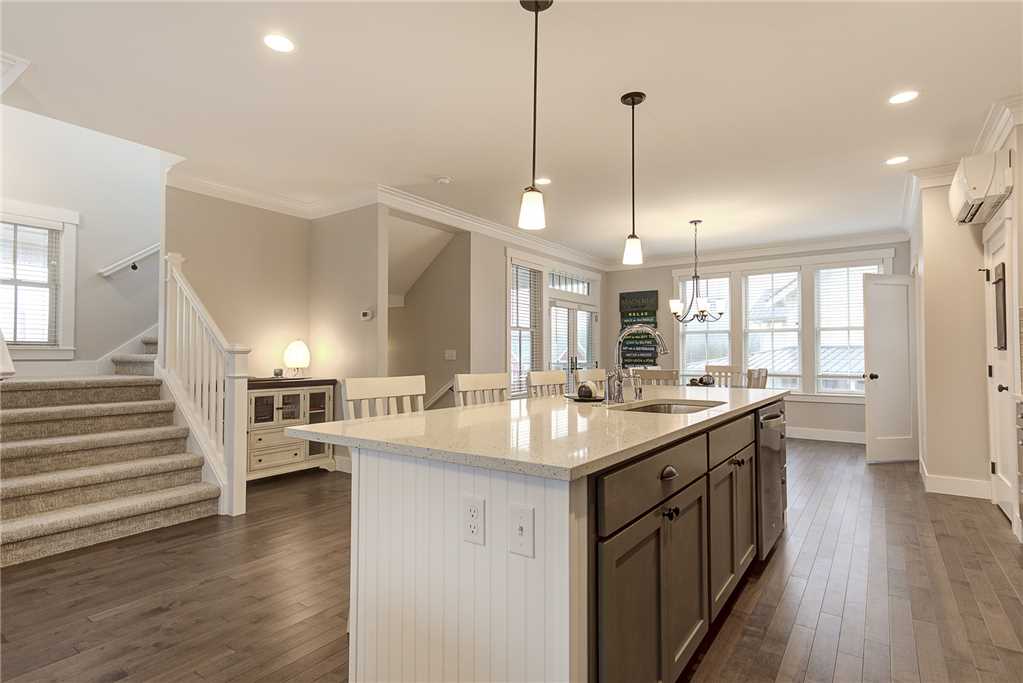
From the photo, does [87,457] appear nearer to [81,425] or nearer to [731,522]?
[81,425]

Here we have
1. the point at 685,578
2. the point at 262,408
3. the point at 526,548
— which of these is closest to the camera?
the point at 526,548

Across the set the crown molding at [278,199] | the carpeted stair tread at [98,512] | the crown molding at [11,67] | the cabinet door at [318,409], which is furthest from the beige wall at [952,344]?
the crown molding at [11,67]

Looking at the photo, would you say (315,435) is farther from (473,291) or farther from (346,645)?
(473,291)

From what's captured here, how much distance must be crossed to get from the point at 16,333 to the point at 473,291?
4.28 m

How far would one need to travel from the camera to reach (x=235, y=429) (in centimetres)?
360

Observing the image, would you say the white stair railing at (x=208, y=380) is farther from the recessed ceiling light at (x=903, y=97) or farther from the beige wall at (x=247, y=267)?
the recessed ceiling light at (x=903, y=97)

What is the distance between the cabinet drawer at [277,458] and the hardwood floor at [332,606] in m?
0.92

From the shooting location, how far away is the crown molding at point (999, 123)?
10.3ft

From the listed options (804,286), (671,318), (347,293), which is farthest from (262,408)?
(804,286)

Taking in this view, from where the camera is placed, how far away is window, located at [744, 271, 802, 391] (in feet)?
23.1

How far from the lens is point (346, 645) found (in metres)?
2.00

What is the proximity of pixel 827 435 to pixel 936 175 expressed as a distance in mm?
3621

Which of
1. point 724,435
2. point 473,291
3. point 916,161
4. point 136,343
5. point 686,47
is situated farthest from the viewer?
point 473,291

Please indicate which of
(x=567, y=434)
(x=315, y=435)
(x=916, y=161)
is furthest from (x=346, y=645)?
(x=916, y=161)
